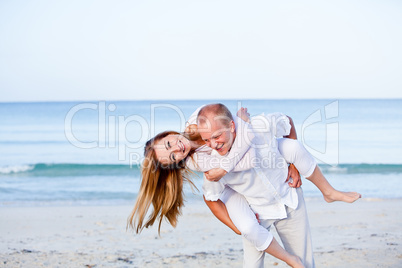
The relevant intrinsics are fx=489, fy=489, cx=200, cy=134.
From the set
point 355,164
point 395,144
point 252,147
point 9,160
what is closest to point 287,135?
point 252,147

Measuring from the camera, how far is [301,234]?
10.8 ft

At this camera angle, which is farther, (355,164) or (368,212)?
(355,164)

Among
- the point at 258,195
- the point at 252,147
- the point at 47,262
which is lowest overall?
the point at 47,262

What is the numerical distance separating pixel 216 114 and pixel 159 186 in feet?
2.62

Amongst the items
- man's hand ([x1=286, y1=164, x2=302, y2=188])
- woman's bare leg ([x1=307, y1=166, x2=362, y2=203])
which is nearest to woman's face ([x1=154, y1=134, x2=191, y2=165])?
man's hand ([x1=286, y1=164, x2=302, y2=188])

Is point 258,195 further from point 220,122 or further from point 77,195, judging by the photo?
point 77,195

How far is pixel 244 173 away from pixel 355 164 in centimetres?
1062

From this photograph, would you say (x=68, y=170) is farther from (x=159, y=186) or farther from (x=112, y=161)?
(x=159, y=186)

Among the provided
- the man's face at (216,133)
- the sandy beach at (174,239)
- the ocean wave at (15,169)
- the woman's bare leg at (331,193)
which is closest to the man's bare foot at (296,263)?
the woman's bare leg at (331,193)

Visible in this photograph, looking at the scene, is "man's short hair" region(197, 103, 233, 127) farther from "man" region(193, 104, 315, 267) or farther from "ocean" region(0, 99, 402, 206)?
"ocean" region(0, 99, 402, 206)

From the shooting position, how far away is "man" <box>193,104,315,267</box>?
9.84 ft

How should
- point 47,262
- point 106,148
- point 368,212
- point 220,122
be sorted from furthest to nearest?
point 106,148 < point 368,212 < point 47,262 < point 220,122

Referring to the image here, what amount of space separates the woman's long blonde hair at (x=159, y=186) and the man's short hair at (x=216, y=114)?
330mm

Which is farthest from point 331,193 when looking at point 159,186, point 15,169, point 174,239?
point 15,169
